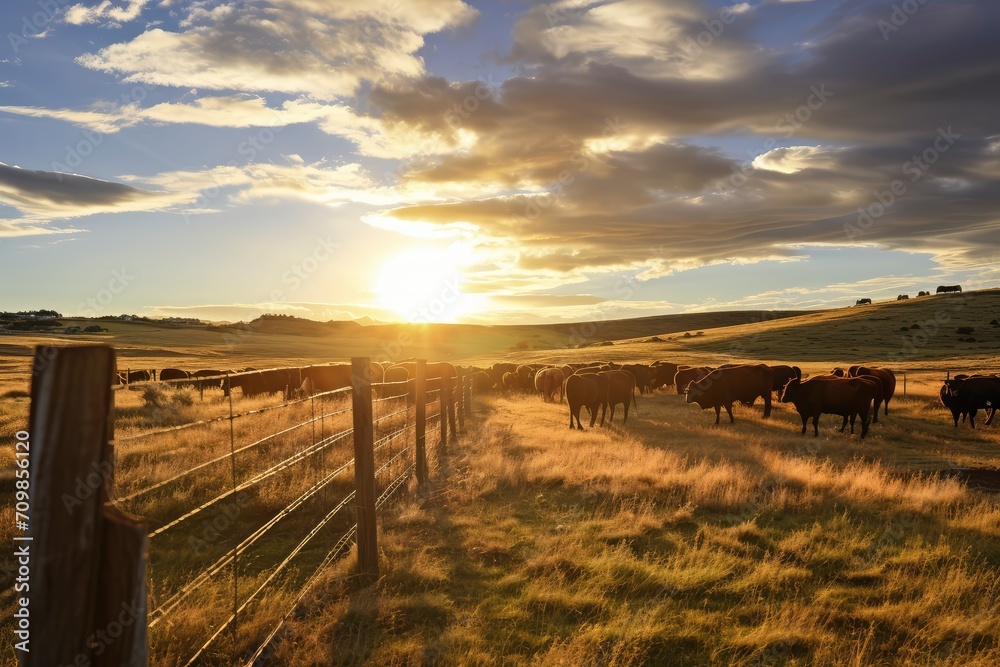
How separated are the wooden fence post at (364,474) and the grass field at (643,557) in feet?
0.88

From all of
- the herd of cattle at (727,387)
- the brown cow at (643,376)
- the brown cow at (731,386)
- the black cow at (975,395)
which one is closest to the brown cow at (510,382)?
the herd of cattle at (727,387)

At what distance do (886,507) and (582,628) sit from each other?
6.17 metres

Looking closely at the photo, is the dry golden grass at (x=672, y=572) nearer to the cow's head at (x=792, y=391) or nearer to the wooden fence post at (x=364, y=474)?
the wooden fence post at (x=364, y=474)

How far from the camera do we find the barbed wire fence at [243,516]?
14.9 ft

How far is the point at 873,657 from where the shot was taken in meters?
4.95

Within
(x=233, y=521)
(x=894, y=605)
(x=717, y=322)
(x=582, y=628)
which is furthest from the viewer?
(x=717, y=322)

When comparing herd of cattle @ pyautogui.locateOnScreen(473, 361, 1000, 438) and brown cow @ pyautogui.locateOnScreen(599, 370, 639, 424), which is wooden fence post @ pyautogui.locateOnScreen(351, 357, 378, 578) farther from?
brown cow @ pyautogui.locateOnScreen(599, 370, 639, 424)

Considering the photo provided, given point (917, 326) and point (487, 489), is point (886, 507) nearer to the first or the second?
point (487, 489)

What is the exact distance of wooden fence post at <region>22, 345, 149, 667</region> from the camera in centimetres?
215

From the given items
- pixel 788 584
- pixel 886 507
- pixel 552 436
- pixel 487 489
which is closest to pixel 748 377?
pixel 552 436

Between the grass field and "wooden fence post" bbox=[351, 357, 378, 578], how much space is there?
268 millimetres

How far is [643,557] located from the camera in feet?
23.2

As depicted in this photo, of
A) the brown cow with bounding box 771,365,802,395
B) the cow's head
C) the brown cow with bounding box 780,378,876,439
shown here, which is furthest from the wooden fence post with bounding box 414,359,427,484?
the brown cow with bounding box 771,365,802,395

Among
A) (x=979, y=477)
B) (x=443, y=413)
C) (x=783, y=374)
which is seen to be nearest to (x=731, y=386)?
(x=783, y=374)
